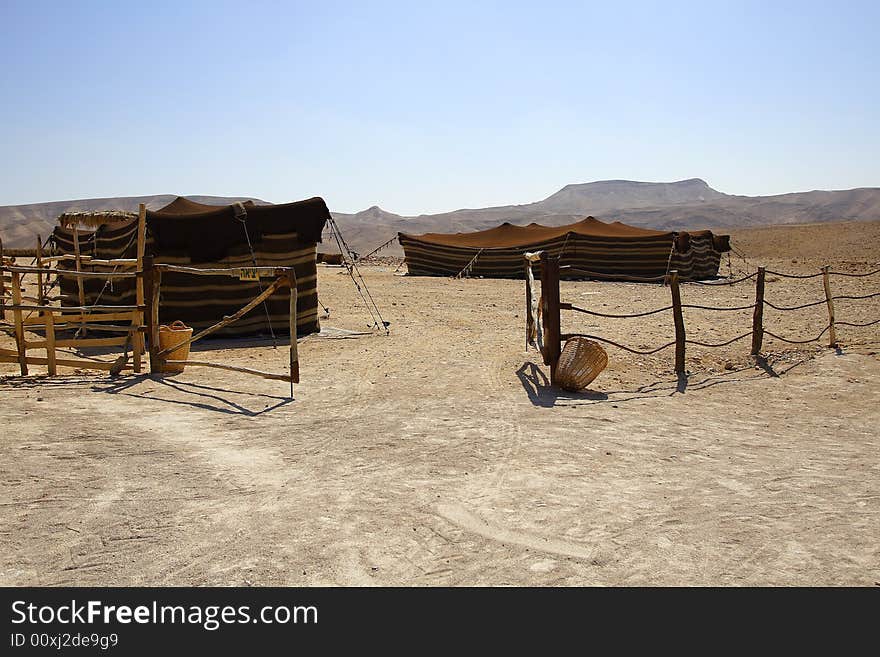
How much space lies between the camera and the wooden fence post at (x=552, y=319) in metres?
8.55

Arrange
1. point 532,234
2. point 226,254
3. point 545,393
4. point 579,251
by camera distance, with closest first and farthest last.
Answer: point 545,393, point 226,254, point 579,251, point 532,234

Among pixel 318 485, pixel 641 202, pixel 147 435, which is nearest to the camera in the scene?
pixel 318 485

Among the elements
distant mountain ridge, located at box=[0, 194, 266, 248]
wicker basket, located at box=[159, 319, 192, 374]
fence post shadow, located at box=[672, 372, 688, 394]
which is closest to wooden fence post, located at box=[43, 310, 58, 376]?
wicker basket, located at box=[159, 319, 192, 374]

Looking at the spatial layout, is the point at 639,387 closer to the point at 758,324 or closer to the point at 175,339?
the point at 758,324

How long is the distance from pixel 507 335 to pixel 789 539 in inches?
337

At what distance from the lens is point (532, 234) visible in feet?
96.6

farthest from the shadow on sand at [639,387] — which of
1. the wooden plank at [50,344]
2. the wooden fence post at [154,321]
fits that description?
the wooden plank at [50,344]

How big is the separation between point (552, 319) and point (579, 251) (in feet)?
61.2

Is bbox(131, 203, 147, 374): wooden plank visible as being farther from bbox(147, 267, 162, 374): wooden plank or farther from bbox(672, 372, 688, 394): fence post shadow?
bbox(672, 372, 688, 394): fence post shadow

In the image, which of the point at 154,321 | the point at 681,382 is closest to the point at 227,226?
the point at 154,321

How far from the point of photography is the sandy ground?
3.84 meters
